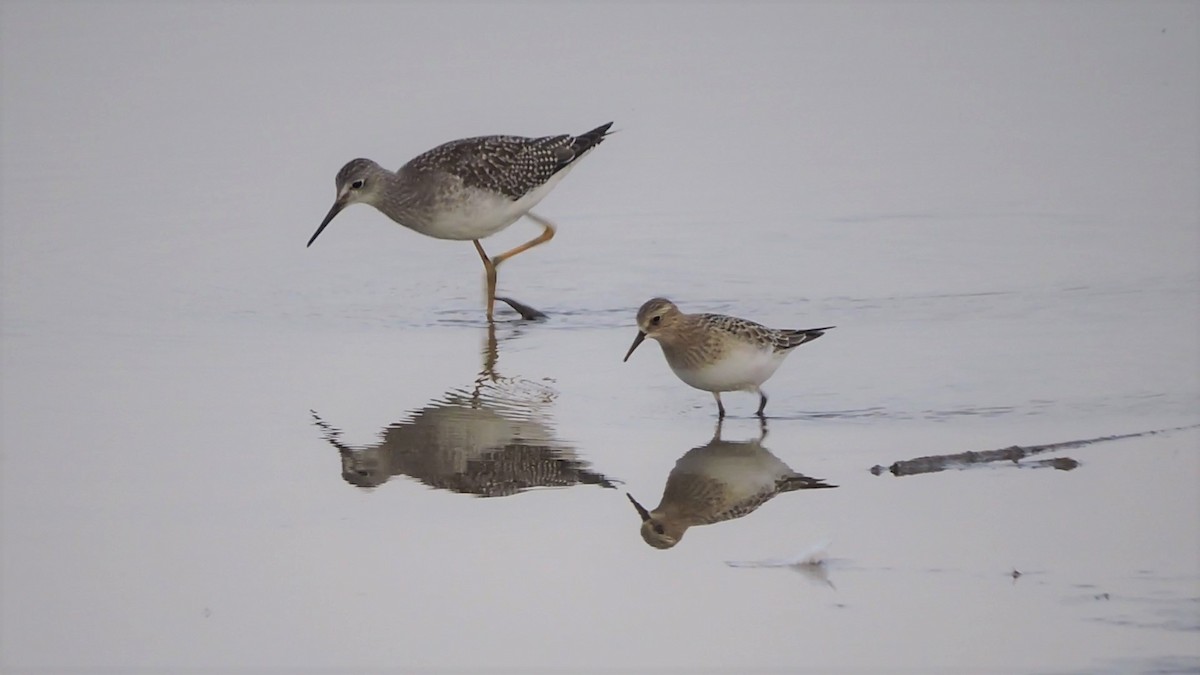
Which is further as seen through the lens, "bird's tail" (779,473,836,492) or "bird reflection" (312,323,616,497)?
"bird reflection" (312,323,616,497)

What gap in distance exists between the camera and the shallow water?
601cm

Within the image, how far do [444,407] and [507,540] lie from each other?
1.86 meters

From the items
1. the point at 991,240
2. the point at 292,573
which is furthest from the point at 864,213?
the point at 292,573

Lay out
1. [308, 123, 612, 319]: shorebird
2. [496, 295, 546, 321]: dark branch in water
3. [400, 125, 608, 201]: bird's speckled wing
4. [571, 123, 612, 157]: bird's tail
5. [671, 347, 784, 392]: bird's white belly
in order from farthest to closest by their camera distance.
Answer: [571, 123, 612, 157]: bird's tail → [400, 125, 608, 201]: bird's speckled wing → [308, 123, 612, 319]: shorebird → [496, 295, 546, 321]: dark branch in water → [671, 347, 784, 392]: bird's white belly

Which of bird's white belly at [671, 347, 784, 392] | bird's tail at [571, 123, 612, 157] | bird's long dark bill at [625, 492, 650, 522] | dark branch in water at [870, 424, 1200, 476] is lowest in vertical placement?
bird's long dark bill at [625, 492, 650, 522]

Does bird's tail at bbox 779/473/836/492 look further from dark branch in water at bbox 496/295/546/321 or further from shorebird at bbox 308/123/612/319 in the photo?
shorebird at bbox 308/123/612/319

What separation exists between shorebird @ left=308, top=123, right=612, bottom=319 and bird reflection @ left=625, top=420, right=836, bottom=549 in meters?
3.24

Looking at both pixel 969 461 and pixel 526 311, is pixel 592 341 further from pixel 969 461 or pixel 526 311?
pixel 969 461

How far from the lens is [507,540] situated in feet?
21.9

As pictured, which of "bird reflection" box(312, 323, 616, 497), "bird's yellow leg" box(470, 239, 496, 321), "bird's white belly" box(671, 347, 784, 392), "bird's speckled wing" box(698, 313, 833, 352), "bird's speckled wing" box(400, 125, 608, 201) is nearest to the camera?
"bird reflection" box(312, 323, 616, 497)

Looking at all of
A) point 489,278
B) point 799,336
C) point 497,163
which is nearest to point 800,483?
point 799,336

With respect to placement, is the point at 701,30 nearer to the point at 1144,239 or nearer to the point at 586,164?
the point at 586,164

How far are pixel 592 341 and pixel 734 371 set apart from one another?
1715 mm

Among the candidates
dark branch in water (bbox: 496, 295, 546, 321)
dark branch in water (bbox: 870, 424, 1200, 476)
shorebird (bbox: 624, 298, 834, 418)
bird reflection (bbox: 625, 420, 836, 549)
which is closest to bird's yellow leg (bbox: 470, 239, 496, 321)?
dark branch in water (bbox: 496, 295, 546, 321)
